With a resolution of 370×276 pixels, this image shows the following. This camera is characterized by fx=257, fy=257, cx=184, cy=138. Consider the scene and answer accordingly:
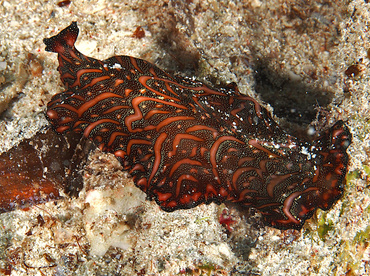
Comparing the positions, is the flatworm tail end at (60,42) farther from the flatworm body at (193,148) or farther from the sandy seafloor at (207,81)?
the sandy seafloor at (207,81)

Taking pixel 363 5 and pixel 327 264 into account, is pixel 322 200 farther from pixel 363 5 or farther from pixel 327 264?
pixel 363 5

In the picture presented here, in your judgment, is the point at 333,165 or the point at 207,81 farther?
the point at 207,81

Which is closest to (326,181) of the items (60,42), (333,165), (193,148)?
(333,165)

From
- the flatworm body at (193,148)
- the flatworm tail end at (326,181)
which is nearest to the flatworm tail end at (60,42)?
the flatworm body at (193,148)

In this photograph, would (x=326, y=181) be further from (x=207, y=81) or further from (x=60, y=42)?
(x=60, y=42)

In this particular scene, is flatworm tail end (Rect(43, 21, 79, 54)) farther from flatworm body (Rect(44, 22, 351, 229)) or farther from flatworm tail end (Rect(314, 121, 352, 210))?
flatworm tail end (Rect(314, 121, 352, 210))

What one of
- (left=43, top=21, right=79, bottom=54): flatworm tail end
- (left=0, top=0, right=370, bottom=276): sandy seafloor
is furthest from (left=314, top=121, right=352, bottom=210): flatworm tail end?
(left=43, top=21, right=79, bottom=54): flatworm tail end
